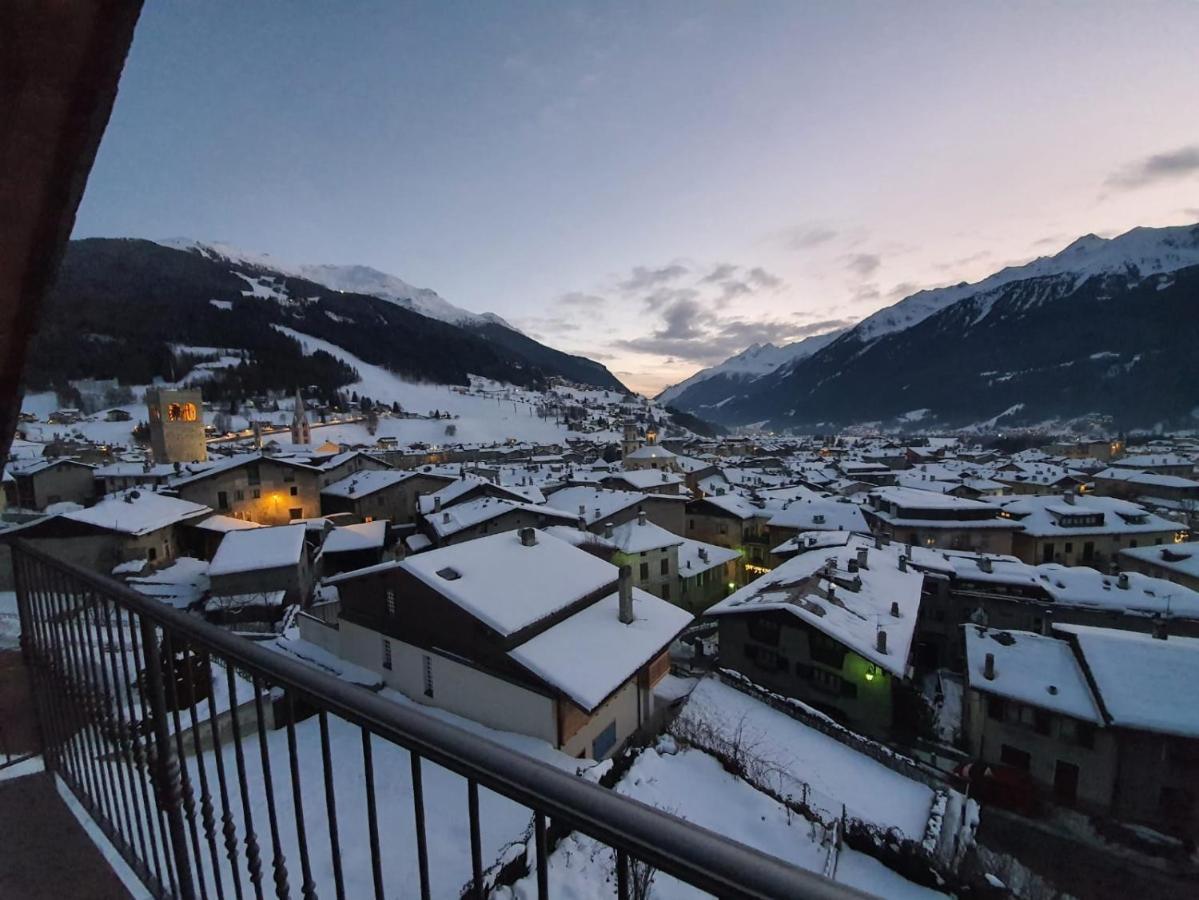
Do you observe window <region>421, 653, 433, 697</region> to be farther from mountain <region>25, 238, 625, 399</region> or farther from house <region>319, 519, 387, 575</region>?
mountain <region>25, 238, 625, 399</region>

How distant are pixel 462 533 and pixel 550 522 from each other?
4918 millimetres

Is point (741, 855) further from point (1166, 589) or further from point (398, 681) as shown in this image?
point (1166, 589)

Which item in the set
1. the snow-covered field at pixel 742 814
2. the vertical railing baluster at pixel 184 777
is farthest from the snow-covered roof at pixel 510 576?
the vertical railing baluster at pixel 184 777

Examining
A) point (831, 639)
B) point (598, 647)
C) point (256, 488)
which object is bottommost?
point (831, 639)

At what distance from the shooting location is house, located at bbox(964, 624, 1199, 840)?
14.8 meters

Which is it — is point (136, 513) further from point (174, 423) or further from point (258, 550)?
point (174, 423)

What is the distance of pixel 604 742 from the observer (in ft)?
44.6

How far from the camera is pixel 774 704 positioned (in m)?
15.9

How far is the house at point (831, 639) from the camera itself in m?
18.3

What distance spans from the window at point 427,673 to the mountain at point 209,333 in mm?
100339

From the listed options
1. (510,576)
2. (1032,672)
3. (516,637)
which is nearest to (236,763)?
(516,637)

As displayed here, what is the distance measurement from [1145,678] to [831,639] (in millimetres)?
8417

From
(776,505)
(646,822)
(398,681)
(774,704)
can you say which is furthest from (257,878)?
(776,505)

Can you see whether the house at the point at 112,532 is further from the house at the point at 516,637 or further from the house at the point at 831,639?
the house at the point at 831,639
